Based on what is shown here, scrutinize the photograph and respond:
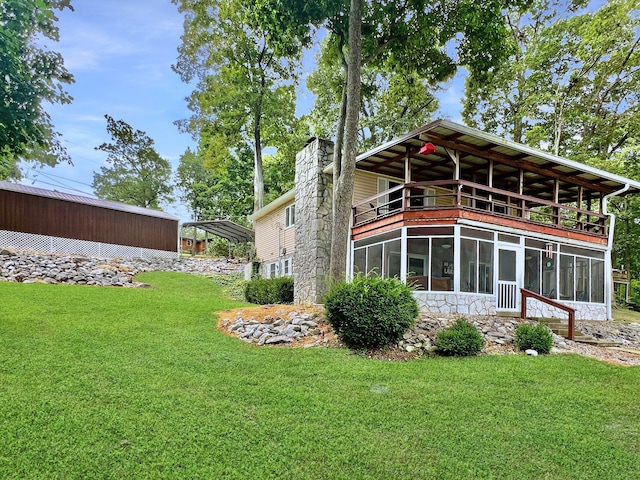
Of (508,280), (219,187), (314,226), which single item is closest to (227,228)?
(219,187)

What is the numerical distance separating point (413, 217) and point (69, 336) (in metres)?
8.68

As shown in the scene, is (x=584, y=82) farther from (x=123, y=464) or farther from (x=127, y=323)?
(x=123, y=464)

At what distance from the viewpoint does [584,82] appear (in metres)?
20.8

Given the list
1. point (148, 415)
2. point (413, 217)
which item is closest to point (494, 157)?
point (413, 217)

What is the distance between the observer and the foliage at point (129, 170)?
1443 inches

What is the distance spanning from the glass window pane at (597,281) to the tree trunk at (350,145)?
981 cm

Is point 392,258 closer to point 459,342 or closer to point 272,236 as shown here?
point 459,342

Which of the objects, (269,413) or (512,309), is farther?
(512,309)

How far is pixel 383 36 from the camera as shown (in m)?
12.4

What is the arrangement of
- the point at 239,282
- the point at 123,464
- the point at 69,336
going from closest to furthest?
the point at 123,464, the point at 69,336, the point at 239,282

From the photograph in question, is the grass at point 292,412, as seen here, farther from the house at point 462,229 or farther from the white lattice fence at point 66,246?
the white lattice fence at point 66,246

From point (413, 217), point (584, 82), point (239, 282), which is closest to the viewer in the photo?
point (413, 217)

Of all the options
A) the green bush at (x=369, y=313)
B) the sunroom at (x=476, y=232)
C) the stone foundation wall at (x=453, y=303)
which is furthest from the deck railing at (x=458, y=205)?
the green bush at (x=369, y=313)

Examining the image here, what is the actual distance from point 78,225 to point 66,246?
122 cm
